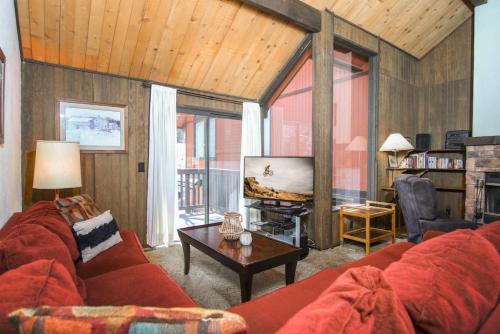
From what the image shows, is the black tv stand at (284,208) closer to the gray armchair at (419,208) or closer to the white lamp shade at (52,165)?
the gray armchair at (419,208)

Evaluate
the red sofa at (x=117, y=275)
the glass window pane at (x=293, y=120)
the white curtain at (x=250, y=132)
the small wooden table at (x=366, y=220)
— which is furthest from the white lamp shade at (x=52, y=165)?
the small wooden table at (x=366, y=220)

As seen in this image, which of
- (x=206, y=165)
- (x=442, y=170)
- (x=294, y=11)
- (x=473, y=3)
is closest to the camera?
(x=294, y=11)

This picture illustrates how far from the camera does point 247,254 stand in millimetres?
2088

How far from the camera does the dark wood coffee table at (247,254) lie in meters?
1.88

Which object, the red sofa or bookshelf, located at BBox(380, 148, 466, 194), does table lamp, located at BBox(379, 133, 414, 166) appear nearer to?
bookshelf, located at BBox(380, 148, 466, 194)

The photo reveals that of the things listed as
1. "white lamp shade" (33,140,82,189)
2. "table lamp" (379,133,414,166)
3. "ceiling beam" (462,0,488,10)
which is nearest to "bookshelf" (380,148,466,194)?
"table lamp" (379,133,414,166)

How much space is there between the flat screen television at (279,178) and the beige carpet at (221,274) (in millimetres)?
765

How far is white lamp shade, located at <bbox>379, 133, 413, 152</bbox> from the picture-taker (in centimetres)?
393

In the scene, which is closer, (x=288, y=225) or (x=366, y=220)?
(x=366, y=220)

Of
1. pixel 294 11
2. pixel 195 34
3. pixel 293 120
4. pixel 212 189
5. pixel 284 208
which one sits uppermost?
pixel 294 11

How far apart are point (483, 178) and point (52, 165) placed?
503cm

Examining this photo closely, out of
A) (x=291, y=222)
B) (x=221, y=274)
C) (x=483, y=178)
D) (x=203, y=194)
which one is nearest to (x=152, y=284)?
(x=221, y=274)

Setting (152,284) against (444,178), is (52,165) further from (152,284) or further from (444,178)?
(444,178)

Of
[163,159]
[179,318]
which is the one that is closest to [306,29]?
[163,159]
